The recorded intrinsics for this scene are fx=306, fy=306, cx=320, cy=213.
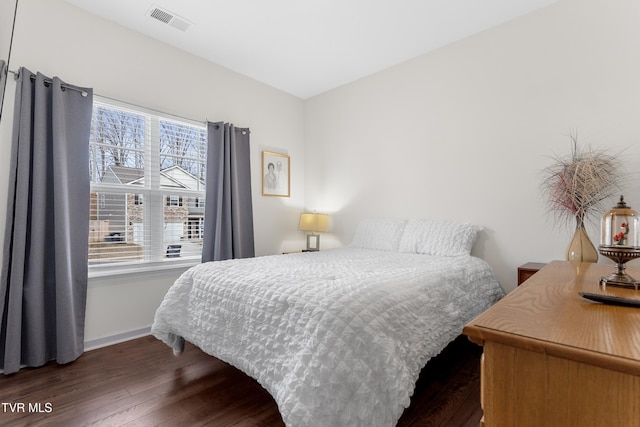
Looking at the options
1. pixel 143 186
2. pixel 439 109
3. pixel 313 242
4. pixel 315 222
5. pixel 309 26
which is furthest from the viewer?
pixel 313 242

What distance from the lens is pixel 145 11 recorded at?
Answer: 243 cm

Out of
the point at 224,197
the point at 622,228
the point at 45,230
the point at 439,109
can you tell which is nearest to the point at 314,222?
the point at 224,197

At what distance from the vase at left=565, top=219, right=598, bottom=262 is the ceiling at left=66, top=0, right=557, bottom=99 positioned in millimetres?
1788

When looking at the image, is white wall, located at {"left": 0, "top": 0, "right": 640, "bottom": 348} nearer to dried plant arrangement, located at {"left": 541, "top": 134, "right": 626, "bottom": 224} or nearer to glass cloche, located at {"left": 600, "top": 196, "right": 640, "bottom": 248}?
dried plant arrangement, located at {"left": 541, "top": 134, "right": 626, "bottom": 224}

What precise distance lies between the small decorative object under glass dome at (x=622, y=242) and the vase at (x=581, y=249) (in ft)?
3.62

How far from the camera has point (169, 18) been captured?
252cm

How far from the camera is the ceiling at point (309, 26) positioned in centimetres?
238

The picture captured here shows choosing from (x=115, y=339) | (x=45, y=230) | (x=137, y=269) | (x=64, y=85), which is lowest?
(x=115, y=339)

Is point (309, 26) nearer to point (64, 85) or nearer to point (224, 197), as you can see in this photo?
point (224, 197)

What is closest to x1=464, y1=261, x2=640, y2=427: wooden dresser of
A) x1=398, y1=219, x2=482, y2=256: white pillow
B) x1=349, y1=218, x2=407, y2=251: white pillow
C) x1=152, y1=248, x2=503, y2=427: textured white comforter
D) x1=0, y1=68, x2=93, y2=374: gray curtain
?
x1=152, y1=248, x2=503, y2=427: textured white comforter

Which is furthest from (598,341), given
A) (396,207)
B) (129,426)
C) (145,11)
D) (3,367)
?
(145,11)

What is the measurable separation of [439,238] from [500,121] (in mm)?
1124

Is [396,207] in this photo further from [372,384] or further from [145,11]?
[145,11]

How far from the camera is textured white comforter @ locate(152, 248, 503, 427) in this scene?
1171 mm
